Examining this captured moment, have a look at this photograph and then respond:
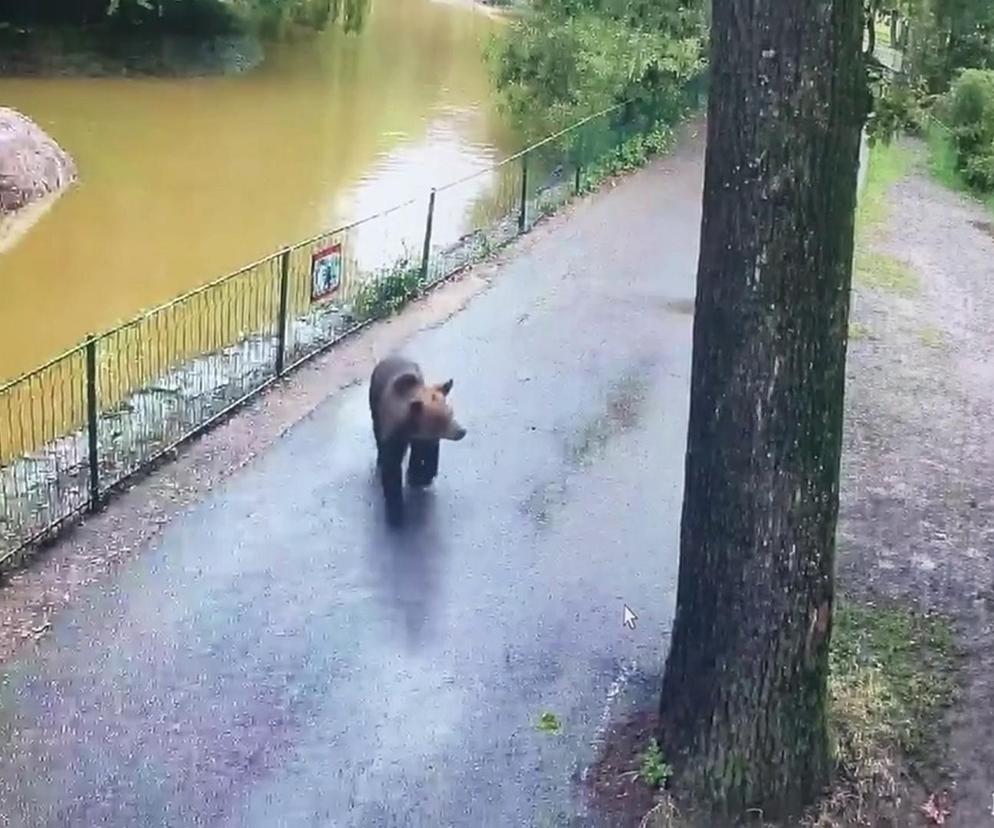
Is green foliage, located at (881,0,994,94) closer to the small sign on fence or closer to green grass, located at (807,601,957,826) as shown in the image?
green grass, located at (807,601,957,826)

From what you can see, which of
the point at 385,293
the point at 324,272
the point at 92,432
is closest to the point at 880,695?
the point at 92,432

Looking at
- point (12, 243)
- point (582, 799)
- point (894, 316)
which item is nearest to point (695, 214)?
point (894, 316)

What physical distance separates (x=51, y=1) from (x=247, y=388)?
25.4 meters

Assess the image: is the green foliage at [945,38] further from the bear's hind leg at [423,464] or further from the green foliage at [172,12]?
the green foliage at [172,12]

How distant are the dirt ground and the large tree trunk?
1.01 metres

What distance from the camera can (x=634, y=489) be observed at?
9.00 meters

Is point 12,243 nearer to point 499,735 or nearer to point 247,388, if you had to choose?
point 247,388

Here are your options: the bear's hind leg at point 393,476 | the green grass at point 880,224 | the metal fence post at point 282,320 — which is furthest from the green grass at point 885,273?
the bear's hind leg at point 393,476

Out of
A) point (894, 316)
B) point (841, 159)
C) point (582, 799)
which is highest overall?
point (841, 159)

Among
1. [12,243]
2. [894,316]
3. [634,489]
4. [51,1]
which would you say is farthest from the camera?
[51,1]

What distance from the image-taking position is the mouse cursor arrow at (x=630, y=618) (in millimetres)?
7211

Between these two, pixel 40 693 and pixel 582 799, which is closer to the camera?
pixel 582 799

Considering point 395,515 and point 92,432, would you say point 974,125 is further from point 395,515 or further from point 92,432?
point 92,432

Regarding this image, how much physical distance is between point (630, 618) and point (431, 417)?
1878 millimetres
